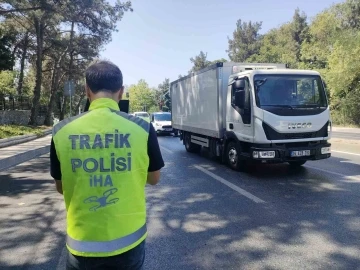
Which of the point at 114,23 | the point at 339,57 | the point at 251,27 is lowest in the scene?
the point at 339,57

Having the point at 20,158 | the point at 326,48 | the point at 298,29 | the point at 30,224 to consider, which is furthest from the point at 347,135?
the point at 298,29

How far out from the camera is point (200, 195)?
7086 millimetres

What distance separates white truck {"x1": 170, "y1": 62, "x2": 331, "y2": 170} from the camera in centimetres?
849

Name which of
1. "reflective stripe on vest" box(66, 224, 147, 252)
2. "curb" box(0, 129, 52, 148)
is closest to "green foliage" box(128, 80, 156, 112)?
"curb" box(0, 129, 52, 148)

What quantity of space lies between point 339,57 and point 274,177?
30366mm

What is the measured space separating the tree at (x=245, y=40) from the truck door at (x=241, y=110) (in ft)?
202

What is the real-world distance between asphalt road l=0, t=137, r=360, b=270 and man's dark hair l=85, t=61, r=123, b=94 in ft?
8.07

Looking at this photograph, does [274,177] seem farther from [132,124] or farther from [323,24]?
[323,24]

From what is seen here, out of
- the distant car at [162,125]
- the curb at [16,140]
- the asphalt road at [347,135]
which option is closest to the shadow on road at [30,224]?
the curb at [16,140]

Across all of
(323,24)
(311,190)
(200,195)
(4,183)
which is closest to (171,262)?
(200,195)

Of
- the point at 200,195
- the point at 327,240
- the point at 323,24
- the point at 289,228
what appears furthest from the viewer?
the point at 323,24

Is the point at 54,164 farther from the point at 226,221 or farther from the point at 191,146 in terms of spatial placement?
the point at 191,146

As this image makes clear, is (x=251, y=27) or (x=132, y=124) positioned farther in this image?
(x=251, y=27)

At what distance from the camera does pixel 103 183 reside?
→ 5.92ft
